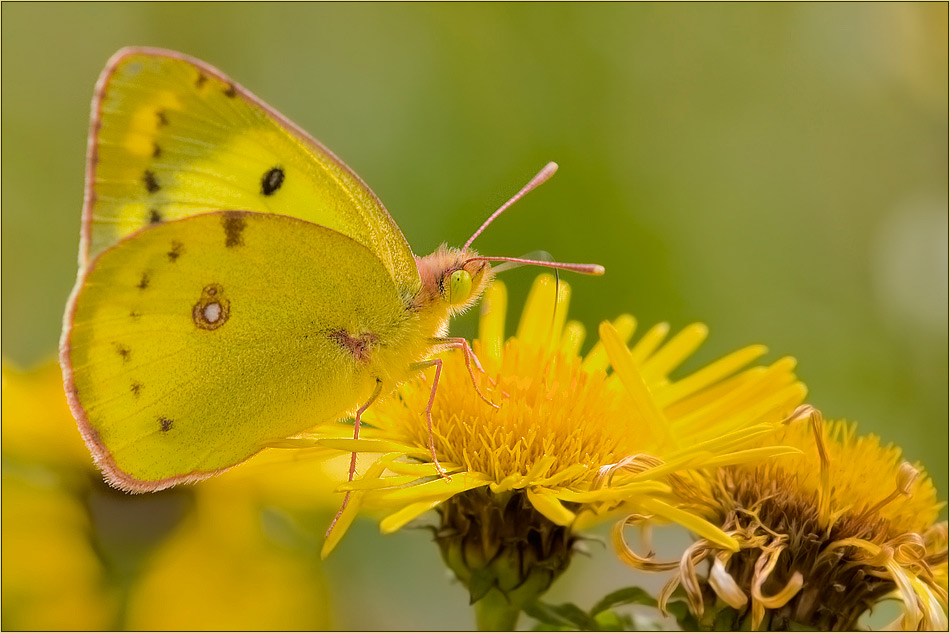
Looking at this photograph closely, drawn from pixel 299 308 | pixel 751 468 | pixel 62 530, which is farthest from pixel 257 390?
pixel 751 468

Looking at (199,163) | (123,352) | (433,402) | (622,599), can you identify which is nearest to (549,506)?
(622,599)

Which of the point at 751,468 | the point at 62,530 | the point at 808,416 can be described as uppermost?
the point at 808,416

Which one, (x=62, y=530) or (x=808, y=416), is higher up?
(x=808, y=416)

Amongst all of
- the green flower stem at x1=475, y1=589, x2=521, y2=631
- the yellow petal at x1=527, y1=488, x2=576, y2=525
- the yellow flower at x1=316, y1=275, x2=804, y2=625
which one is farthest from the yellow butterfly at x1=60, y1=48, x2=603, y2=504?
the green flower stem at x1=475, y1=589, x2=521, y2=631

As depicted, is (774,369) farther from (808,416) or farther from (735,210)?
(735,210)

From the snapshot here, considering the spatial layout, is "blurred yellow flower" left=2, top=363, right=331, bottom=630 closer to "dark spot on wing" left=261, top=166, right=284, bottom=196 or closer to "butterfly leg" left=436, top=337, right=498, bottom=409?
"butterfly leg" left=436, top=337, right=498, bottom=409

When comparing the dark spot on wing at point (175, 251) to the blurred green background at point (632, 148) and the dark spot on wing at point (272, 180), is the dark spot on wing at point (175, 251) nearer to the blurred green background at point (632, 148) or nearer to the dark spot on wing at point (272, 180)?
the dark spot on wing at point (272, 180)

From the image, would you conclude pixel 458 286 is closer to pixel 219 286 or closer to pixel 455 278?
pixel 455 278
